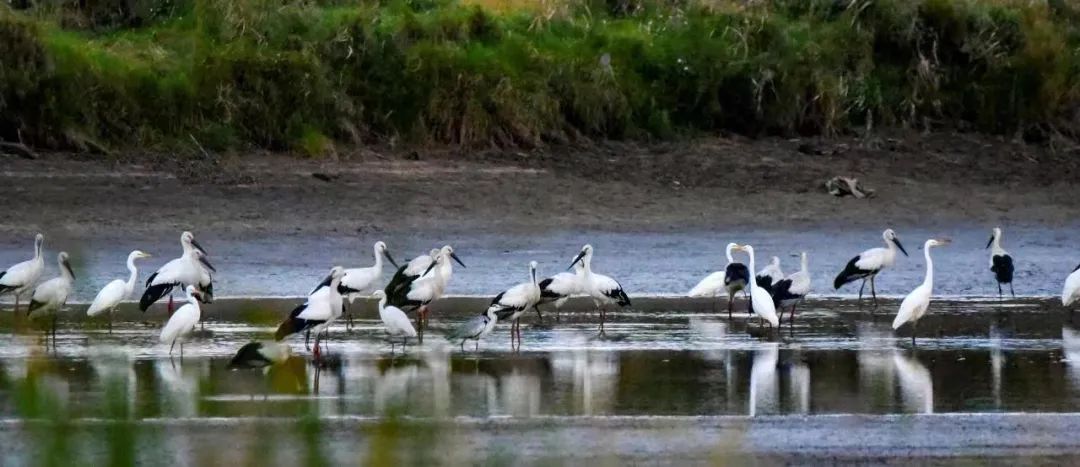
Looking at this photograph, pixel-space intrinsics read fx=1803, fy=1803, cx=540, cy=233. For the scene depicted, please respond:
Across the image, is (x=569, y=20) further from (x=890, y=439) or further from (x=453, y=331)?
(x=890, y=439)

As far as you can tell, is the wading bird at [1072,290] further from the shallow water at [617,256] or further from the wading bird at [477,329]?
the wading bird at [477,329]

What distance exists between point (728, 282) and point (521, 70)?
22.7 feet

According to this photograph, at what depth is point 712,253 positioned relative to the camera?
16.4 m

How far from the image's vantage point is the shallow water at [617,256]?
49.8 ft

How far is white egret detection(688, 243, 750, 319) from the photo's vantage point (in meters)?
13.6

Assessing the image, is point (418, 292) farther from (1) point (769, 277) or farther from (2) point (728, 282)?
(1) point (769, 277)

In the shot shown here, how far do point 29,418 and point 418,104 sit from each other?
1513 centimetres

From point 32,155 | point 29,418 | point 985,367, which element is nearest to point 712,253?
point 985,367

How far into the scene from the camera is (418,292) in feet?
41.4

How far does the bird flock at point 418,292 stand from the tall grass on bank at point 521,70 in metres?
4.35

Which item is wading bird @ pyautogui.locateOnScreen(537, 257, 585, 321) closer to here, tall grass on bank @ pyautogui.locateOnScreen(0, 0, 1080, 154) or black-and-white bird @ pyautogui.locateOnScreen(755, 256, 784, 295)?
black-and-white bird @ pyautogui.locateOnScreen(755, 256, 784, 295)

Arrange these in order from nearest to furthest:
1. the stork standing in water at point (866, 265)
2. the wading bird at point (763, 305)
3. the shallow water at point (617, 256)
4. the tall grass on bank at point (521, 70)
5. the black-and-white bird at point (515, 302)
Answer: the black-and-white bird at point (515, 302)
the wading bird at point (763, 305)
the stork standing in water at point (866, 265)
the shallow water at point (617, 256)
the tall grass on bank at point (521, 70)

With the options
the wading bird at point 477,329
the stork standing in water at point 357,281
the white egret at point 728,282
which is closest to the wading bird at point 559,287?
the wading bird at point 477,329

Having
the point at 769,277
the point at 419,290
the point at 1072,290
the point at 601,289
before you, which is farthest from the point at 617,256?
the point at 1072,290
